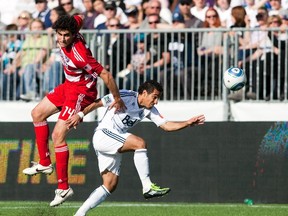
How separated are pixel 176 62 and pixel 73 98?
4497mm

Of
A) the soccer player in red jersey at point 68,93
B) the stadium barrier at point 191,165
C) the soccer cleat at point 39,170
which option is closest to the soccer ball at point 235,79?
the soccer player in red jersey at point 68,93

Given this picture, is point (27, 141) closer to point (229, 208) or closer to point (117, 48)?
point (117, 48)

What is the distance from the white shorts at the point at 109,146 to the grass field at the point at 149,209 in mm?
1294

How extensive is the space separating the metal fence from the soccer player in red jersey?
4.13 m

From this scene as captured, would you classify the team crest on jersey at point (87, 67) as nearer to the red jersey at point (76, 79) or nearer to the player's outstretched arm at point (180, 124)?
the red jersey at point (76, 79)

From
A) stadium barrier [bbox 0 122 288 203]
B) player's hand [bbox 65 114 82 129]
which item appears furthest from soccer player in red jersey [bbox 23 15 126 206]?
stadium barrier [bbox 0 122 288 203]

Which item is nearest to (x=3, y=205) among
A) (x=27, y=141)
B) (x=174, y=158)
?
(x=27, y=141)

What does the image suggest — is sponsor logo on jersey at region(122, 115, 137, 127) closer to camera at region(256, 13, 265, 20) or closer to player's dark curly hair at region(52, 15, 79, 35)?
player's dark curly hair at region(52, 15, 79, 35)

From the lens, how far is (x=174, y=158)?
20.2m

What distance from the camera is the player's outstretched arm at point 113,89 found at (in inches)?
598

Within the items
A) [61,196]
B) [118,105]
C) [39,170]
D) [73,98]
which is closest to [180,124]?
[118,105]

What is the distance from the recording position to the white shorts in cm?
1544

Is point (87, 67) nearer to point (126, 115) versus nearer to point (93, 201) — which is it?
point (126, 115)

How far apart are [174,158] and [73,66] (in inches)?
198
